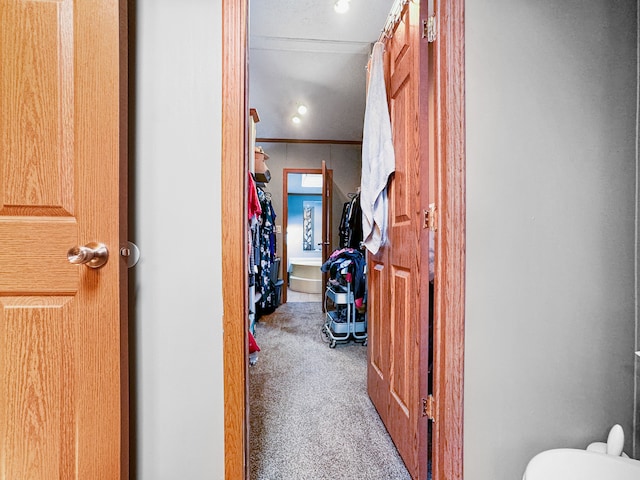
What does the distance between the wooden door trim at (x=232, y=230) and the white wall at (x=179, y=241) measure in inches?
1.0

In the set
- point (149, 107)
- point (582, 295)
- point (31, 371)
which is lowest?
point (31, 371)

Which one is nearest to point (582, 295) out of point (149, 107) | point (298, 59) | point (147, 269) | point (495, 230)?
point (495, 230)

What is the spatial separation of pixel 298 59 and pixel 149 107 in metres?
2.36

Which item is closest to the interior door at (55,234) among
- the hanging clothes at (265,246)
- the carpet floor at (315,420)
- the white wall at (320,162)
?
the carpet floor at (315,420)

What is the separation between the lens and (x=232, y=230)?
0.95 m

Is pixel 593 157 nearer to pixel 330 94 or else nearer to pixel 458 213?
pixel 458 213

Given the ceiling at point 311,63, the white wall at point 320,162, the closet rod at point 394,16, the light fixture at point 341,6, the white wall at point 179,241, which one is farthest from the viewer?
the white wall at point 320,162

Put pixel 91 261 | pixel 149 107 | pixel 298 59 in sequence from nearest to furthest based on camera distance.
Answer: pixel 91 261, pixel 149 107, pixel 298 59

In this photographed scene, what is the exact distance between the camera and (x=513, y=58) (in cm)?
103

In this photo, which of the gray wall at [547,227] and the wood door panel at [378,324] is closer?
the gray wall at [547,227]

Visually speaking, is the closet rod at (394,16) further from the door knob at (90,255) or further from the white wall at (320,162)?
the white wall at (320,162)

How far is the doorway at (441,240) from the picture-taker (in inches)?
37.3

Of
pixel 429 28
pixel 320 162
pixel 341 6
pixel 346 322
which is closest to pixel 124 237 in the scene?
pixel 429 28

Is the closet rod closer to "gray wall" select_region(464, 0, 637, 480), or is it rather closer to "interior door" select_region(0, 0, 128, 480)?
"gray wall" select_region(464, 0, 637, 480)
